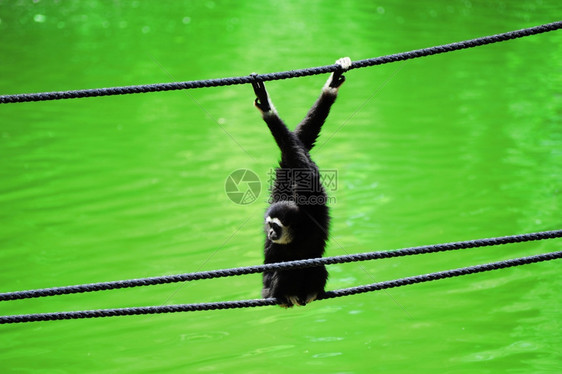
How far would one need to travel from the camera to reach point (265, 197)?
30.1ft

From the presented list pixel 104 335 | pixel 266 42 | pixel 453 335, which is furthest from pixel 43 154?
pixel 266 42

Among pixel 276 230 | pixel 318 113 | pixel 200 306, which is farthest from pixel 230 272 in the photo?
pixel 318 113

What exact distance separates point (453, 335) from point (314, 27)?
1423 centimetres

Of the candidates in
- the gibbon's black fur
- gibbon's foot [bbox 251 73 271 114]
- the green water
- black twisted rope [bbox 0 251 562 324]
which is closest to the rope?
gibbon's foot [bbox 251 73 271 114]

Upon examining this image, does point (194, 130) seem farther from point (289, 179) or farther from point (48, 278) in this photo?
point (289, 179)

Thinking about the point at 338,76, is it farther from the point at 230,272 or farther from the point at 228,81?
the point at 230,272

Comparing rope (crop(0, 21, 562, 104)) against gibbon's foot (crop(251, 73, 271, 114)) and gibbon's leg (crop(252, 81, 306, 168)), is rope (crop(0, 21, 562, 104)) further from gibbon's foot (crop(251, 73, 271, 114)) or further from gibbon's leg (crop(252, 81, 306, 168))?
gibbon's leg (crop(252, 81, 306, 168))

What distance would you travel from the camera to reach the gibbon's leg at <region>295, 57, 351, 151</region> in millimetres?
3988

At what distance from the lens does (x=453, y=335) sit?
20.2 feet

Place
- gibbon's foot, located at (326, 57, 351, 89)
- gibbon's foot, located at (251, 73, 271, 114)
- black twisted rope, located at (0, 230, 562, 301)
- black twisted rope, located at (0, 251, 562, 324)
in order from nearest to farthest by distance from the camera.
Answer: black twisted rope, located at (0, 230, 562, 301) < black twisted rope, located at (0, 251, 562, 324) < gibbon's foot, located at (326, 57, 351, 89) < gibbon's foot, located at (251, 73, 271, 114)

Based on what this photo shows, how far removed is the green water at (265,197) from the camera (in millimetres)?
6059

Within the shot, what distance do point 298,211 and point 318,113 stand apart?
64 cm

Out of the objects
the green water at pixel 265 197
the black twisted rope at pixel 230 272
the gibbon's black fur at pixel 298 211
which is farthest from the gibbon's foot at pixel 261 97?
the green water at pixel 265 197

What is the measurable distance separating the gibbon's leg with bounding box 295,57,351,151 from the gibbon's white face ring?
59 cm
